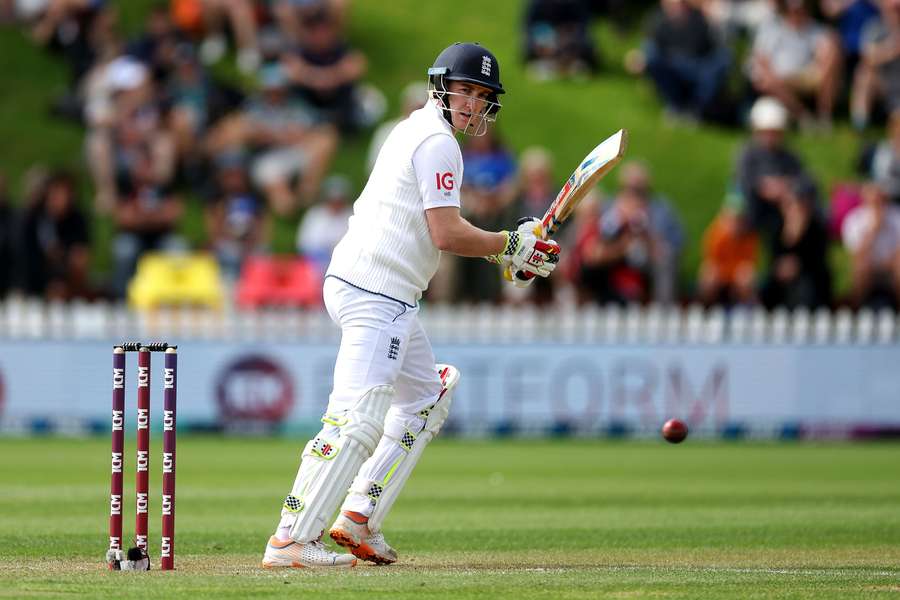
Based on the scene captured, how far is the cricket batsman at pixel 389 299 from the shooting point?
7.43 metres

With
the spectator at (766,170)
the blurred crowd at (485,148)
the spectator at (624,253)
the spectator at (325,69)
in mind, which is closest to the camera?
the spectator at (624,253)

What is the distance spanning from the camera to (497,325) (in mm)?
18484

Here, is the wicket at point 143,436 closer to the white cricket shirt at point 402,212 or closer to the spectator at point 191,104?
Result: the white cricket shirt at point 402,212

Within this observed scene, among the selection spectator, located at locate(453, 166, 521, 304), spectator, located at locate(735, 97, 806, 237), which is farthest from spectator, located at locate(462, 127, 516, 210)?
spectator, located at locate(735, 97, 806, 237)

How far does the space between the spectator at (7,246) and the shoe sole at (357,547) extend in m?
12.7

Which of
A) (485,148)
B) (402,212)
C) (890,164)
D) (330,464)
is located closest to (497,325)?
(485,148)

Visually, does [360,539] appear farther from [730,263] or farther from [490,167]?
[730,263]

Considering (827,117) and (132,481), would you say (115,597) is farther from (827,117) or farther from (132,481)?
(827,117)

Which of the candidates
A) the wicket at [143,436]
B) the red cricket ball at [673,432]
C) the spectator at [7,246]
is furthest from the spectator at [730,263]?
the wicket at [143,436]

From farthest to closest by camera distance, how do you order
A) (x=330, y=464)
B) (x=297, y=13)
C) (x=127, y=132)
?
(x=297, y=13) < (x=127, y=132) < (x=330, y=464)

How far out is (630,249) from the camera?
18.9 metres

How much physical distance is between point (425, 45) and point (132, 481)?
13.8 meters

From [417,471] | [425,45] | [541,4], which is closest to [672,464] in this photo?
[417,471]

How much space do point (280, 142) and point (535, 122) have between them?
13.4 feet
